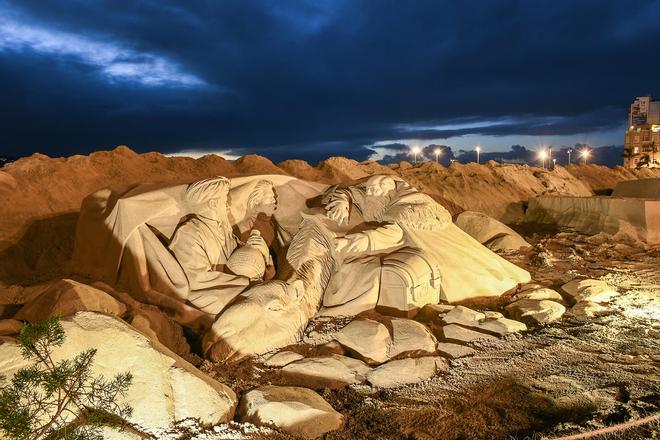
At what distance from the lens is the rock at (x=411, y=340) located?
391 cm

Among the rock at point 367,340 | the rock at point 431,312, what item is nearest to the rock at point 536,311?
the rock at point 431,312

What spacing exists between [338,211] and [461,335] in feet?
6.30

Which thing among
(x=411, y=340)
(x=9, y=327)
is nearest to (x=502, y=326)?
(x=411, y=340)

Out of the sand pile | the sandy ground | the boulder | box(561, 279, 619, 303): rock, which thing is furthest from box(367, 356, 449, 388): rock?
the boulder

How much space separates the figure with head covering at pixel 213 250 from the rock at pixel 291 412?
139cm

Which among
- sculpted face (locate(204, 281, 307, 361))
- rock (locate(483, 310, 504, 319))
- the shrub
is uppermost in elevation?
the shrub

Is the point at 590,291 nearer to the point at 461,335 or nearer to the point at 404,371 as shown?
the point at 461,335

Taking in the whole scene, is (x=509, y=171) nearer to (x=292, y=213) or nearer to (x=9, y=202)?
(x=292, y=213)

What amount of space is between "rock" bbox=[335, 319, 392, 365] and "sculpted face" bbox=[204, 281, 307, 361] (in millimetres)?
465

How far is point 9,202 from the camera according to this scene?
7.19m

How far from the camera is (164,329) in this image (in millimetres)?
4016

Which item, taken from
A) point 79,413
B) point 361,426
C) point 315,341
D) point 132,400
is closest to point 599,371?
point 361,426

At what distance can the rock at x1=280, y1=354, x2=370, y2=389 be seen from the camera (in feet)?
11.4

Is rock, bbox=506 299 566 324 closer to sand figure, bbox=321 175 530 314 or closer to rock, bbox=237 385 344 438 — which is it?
sand figure, bbox=321 175 530 314
